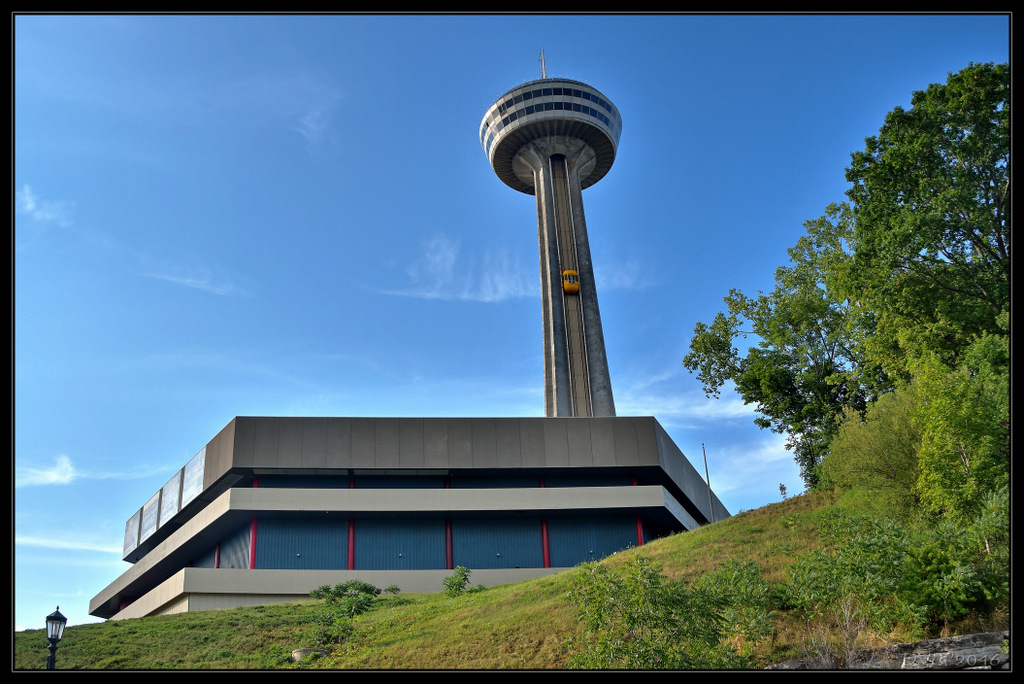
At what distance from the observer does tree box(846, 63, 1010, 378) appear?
28703 mm

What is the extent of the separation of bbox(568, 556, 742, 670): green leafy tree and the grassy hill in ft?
10.0

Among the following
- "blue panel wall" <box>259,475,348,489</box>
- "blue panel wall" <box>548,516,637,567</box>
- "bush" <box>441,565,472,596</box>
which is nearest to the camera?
"bush" <box>441,565,472,596</box>

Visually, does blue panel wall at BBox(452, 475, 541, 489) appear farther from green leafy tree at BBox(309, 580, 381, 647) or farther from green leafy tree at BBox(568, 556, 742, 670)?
green leafy tree at BBox(568, 556, 742, 670)

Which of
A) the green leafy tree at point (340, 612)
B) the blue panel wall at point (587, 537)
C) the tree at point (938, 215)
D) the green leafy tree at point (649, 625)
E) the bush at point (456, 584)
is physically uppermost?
the tree at point (938, 215)

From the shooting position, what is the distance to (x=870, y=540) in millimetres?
20219

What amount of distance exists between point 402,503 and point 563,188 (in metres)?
36.2

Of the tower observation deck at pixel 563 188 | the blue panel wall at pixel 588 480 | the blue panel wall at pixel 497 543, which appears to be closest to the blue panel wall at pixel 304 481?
the blue panel wall at pixel 497 543

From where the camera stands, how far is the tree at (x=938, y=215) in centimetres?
2870

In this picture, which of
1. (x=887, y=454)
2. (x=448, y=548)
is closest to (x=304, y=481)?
(x=448, y=548)

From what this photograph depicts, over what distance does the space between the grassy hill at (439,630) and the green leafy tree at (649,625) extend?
120 inches

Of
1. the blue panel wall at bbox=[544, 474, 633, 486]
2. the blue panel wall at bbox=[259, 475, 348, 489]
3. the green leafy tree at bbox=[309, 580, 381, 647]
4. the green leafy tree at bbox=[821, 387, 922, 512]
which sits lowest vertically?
the green leafy tree at bbox=[309, 580, 381, 647]

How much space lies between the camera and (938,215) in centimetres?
2858

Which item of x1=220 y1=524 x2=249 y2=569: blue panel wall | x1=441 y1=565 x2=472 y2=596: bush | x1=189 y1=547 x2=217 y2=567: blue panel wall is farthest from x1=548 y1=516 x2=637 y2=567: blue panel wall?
x1=189 y1=547 x2=217 y2=567: blue panel wall

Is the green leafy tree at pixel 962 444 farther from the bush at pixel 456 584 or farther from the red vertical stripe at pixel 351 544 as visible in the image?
the red vertical stripe at pixel 351 544
